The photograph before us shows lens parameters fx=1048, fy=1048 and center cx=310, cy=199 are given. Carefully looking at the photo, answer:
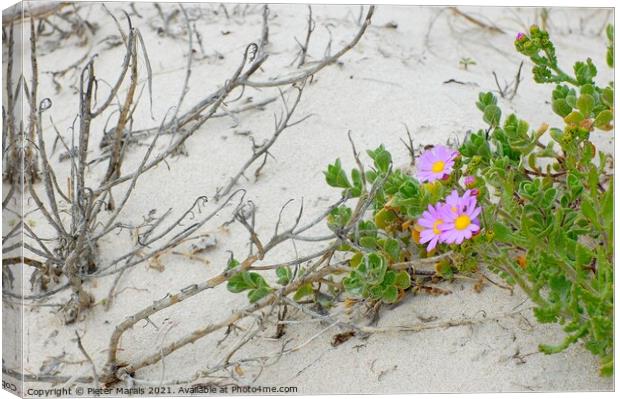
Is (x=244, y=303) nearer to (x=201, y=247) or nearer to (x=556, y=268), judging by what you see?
(x=201, y=247)

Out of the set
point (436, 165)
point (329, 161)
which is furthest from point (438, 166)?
point (329, 161)

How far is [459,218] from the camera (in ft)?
6.23

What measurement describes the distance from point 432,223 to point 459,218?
0.06m

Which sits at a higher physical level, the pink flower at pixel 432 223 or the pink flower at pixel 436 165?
the pink flower at pixel 436 165

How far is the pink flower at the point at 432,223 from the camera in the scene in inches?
75.6

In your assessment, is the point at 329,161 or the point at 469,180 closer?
the point at 469,180

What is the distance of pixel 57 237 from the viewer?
2377 mm

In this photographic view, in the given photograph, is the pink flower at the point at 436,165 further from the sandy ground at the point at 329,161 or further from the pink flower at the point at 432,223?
the sandy ground at the point at 329,161

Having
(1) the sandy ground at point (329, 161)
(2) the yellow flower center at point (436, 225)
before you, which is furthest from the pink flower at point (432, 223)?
(1) the sandy ground at point (329, 161)

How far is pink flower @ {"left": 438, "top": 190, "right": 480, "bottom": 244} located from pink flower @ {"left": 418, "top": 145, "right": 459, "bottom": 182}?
0.25ft

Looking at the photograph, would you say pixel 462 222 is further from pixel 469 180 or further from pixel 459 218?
pixel 469 180

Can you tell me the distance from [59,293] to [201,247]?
1.11 feet

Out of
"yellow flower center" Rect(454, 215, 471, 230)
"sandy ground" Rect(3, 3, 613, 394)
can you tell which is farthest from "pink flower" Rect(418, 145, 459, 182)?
"sandy ground" Rect(3, 3, 613, 394)

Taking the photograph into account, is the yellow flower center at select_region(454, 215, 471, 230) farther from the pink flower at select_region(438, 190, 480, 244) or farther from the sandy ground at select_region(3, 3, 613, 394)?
the sandy ground at select_region(3, 3, 613, 394)
